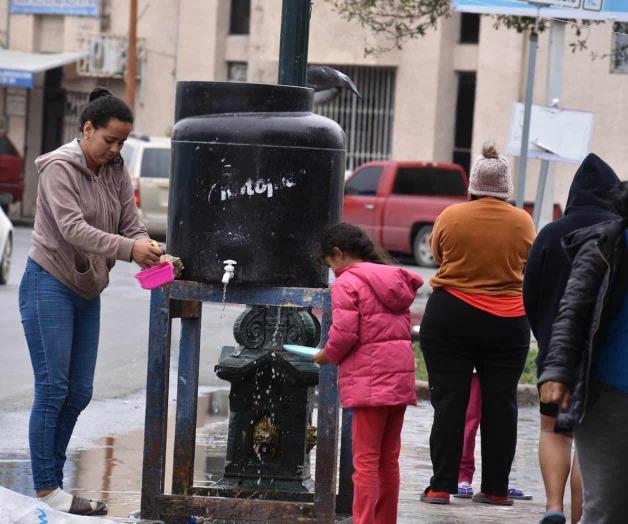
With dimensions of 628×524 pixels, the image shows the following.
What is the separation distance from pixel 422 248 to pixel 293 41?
60.0ft

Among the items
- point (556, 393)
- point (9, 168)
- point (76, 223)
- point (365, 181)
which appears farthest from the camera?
point (9, 168)

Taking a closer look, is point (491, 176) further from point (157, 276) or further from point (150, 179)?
point (150, 179)

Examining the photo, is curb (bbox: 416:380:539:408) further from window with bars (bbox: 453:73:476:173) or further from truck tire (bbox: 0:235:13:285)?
window with bars (bbox: 453:73:476:173)

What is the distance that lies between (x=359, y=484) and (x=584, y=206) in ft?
4.75

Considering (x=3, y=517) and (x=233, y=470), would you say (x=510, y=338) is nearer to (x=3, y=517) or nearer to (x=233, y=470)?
(x=233, y=470)

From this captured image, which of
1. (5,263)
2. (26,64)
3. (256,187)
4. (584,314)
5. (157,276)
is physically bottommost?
(5,263)

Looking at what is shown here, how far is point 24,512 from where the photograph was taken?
17.6 feet

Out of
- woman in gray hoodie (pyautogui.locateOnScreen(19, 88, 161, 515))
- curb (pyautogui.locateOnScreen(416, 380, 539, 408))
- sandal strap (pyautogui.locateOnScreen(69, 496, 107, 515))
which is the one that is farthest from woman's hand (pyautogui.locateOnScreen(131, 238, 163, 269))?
curb (pyautogui.locateOnScreen(416, 380, 539, 408))

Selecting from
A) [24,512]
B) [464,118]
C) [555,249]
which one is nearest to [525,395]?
[555,249]

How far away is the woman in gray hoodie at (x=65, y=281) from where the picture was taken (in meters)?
6.30

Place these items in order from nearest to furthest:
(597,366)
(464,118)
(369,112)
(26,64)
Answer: (597,366)
(464,118)
(369,112)
(26,64)

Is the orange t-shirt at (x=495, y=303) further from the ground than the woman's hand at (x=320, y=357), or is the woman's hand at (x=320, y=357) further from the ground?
the orange t-shirt at (x=495, y=303)

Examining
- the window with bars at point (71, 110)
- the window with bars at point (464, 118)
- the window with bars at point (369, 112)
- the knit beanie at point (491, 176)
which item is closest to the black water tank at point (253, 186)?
the knit beanie at point (491, 176)

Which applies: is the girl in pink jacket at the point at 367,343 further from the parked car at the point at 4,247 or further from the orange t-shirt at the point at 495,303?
the parked car at the point at 4,247
